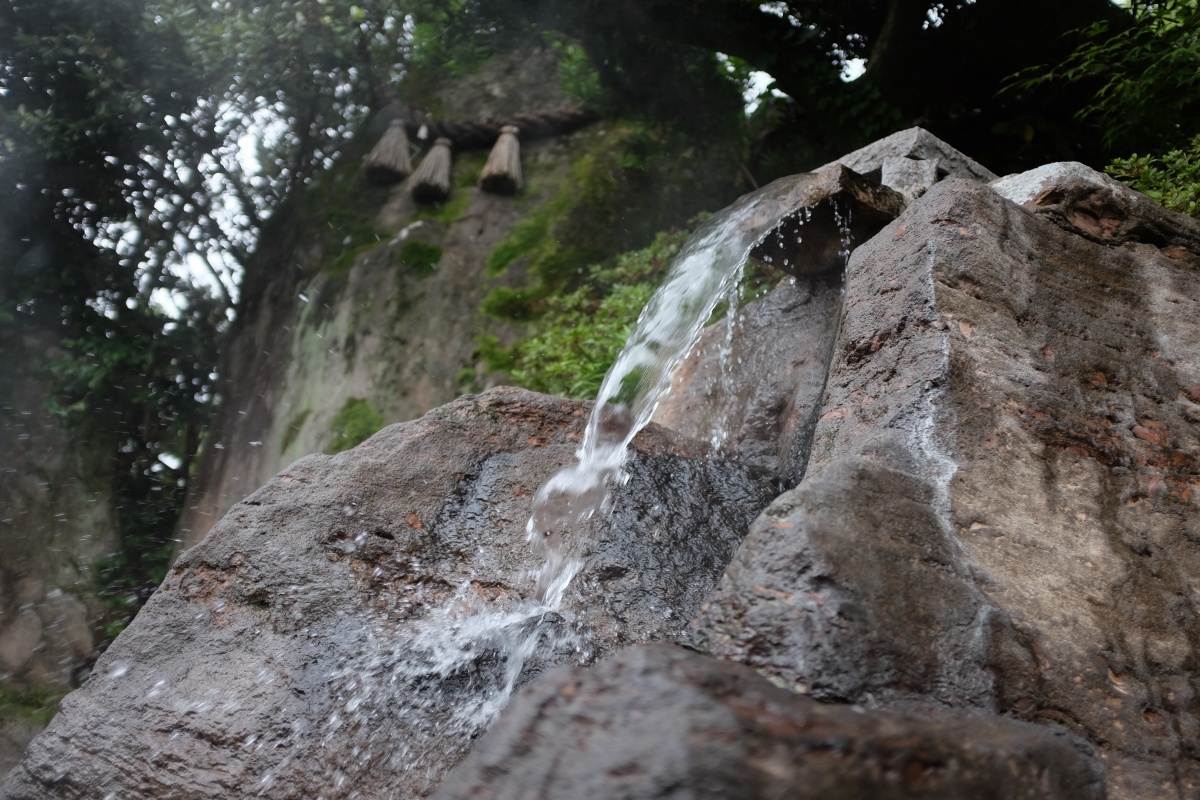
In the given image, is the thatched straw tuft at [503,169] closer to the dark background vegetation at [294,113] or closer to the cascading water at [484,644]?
the dark background vegetation at [294,113]

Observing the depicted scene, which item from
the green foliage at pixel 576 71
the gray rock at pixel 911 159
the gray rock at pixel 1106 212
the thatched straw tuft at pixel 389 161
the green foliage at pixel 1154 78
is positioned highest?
the green foliage at pixel 576 71

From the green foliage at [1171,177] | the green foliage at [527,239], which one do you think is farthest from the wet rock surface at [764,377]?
the green foliage at [527,239]

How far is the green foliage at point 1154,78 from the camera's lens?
12.2 feet

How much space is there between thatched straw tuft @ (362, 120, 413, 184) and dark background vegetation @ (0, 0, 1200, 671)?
0.60 metres

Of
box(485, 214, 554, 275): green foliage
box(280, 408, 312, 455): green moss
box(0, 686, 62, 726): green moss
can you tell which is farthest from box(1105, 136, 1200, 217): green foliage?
box(0, 686, 62, 726): green moss

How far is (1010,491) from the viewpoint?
6.23ft

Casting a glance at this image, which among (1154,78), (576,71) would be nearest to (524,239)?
(576,71)

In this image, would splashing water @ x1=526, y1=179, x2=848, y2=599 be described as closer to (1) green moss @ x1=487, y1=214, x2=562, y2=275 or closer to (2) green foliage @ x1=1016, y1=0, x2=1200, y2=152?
(2) green foliage @ x1=1016, y1=0, x2=1200, y2=152

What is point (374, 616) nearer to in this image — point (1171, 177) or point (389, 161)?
point (1171, 177)

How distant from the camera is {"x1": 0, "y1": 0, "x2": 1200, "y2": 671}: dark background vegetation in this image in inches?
214

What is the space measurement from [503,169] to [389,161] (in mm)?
960

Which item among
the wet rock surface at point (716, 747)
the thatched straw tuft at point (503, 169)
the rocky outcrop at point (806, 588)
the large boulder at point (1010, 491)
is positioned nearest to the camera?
the wet rock surface at point (716, 747)

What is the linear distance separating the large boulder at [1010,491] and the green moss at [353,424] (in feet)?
12.6

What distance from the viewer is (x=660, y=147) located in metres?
7.12
